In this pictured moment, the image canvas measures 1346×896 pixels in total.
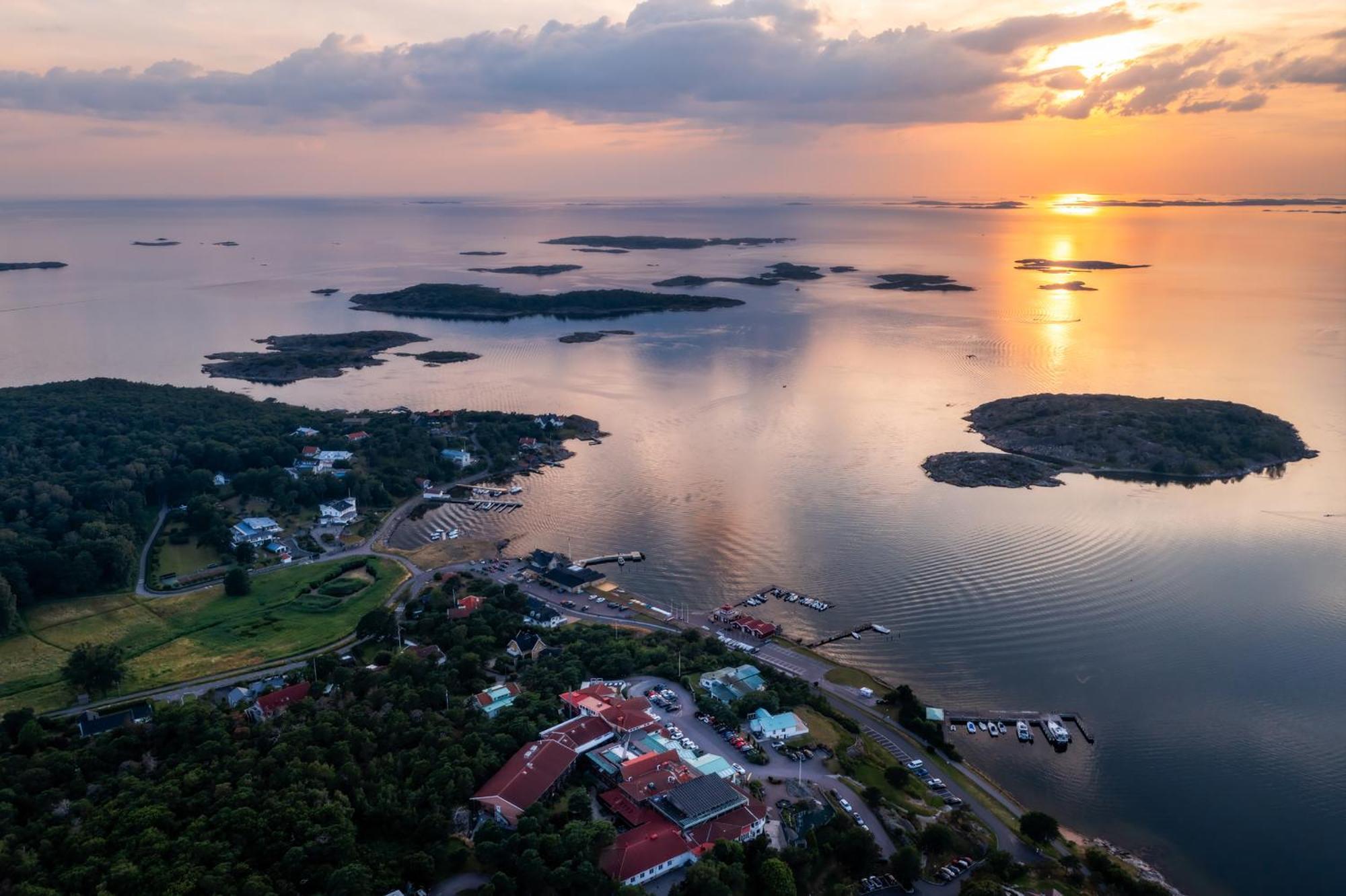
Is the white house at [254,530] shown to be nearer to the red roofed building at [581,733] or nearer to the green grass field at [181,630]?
the green grass field at [181,630]

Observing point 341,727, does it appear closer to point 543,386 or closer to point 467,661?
point 467,661

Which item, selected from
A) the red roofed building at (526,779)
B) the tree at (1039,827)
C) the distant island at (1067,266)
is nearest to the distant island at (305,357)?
the red roofed building at (526,779)

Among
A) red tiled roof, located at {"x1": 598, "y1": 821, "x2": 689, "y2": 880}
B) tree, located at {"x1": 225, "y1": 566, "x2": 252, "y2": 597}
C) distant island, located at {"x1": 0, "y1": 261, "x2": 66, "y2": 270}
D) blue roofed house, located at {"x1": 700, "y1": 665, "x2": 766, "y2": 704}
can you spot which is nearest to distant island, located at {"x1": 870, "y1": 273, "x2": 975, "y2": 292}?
blue roofed house, located at {"x1": 700, "y1": 665, "x2": 766, "y2": 704}

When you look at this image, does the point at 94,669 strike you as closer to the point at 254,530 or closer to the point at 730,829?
the point at 254,530

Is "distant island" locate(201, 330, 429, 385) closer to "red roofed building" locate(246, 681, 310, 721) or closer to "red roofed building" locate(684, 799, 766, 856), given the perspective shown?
"red roofed building" locate(246, 681, 310, 721)

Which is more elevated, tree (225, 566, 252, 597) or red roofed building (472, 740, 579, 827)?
tree (225, 566, 252, 597)

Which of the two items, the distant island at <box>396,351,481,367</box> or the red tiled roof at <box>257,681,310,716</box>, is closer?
the red tiled roof at <box>257,681,310,716</box>

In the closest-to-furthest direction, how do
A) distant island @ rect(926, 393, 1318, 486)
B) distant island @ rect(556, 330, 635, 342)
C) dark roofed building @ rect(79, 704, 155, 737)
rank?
dark roofed building @ rect(79, 704, 155, 737) < distant island @ rect(926, 393, 1318, 486) < distant island @ rect(556, 330, 635, 342)

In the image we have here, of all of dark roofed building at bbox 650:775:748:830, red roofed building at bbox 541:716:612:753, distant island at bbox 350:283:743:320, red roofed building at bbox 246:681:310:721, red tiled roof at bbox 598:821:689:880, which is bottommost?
red tiled roof at bbox 598:821:689:880
